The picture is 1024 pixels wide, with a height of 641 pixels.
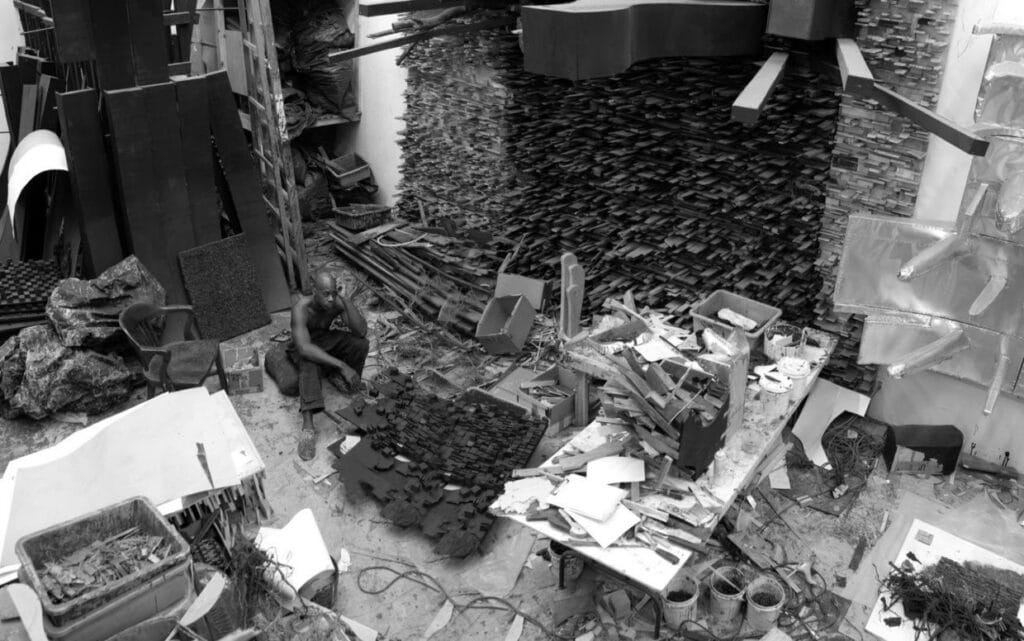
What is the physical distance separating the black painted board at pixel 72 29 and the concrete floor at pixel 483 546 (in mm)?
2882

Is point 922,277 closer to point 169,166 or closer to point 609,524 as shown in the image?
point 609,524

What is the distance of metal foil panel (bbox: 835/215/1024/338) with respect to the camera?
195 inches

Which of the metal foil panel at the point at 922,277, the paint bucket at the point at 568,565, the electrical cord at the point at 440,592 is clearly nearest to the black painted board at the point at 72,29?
the electrical cord at the point at 440,592

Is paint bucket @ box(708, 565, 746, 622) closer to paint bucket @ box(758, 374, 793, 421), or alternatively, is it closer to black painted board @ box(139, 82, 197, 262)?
paint bucket @ box(758, 374, 793, 421)

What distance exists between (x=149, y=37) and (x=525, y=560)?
5.10 meters

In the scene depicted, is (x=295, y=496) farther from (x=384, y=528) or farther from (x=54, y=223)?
(x=54, y=223)

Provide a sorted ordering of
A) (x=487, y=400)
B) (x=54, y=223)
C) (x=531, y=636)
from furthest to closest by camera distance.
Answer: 1. (x=54, y=223)
2. (x=487, y=400)
3. (x=531, y=636)

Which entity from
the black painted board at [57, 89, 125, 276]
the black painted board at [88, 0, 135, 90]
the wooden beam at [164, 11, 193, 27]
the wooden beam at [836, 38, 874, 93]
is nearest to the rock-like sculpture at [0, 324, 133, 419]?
the black painted board at [57, 89, 125, 276]

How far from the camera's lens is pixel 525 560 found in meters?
5.14

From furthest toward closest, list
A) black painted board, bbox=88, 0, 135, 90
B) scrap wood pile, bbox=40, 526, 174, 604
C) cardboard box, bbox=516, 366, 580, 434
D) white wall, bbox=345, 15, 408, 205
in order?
white wall, bbox=345, 15, 408, 205 < black painted board, bbox=88, 0, 135, 90 < cardboard box, bbox=516, 366, 580, 434 < scrap wood pile, bbox=40, 526, 174, 604

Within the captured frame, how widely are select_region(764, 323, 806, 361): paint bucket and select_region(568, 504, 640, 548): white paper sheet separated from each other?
1763 millimetres

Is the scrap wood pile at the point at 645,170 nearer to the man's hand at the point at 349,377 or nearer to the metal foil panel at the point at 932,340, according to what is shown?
the metal foil panel at the point at 932,340

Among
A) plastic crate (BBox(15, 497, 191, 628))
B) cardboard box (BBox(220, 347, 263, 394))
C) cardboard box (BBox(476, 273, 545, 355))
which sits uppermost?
plastic crate (BBox(15, 497, 191, 628))

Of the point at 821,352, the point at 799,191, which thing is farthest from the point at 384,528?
the point at 799,191
